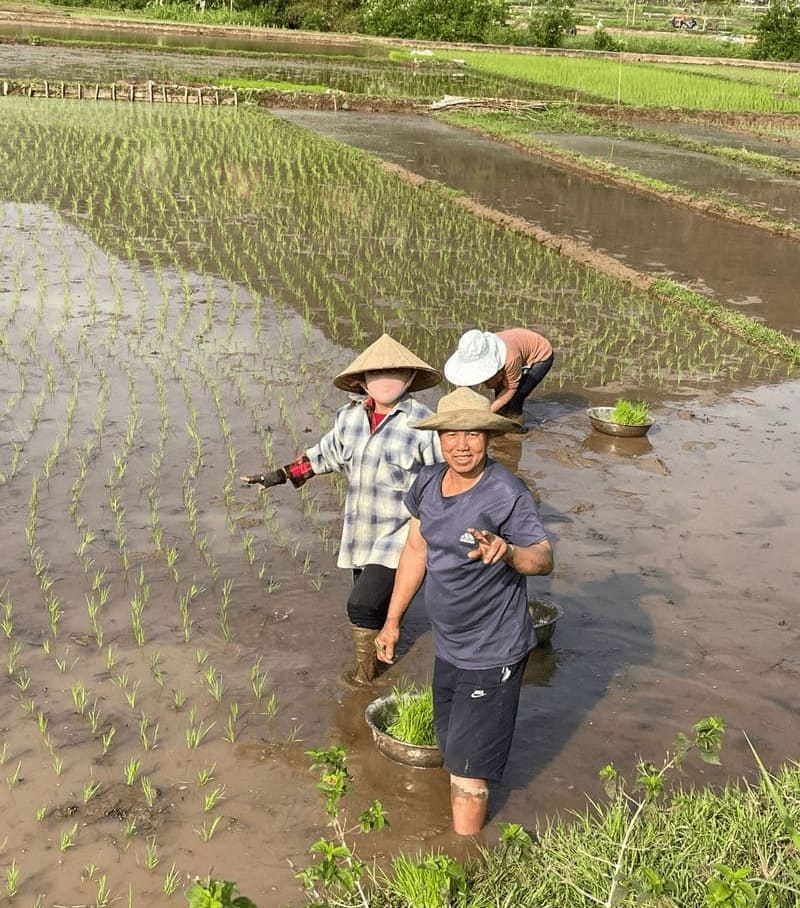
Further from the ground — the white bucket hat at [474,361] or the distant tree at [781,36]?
the white bucket hat at [474,361]

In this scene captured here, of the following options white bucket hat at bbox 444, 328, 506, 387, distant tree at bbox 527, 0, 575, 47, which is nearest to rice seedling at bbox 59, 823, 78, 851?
white bucket hat at bbox 444, 328, 506, 387

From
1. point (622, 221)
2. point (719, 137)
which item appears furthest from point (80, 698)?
point (719, 137)

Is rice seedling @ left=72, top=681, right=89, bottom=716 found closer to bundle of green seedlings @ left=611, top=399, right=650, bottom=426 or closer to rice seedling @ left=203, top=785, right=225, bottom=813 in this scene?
rice seedling @ left=203, top=785, right=225, bottom=813

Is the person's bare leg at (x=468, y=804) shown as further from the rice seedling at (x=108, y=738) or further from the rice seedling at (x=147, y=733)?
the rice seedling at (x=108, y=738)

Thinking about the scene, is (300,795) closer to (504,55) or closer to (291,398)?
(291,398)

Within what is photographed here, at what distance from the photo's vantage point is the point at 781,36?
1682 inches

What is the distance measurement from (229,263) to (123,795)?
25.0 feet

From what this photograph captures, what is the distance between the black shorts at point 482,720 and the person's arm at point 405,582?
0.36 meters

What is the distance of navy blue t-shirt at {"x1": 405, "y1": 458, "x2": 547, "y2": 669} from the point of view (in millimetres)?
3004

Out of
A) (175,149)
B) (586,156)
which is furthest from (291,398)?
(586,156)

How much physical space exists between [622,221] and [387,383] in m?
10.4

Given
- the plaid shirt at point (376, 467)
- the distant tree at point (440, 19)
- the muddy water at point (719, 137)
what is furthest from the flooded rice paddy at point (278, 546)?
the distant tree at point (440, 19)

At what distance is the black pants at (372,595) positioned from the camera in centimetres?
393

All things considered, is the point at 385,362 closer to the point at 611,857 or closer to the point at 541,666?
the point at 541,666
